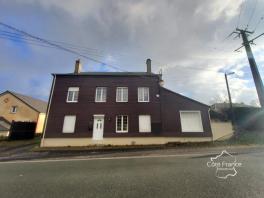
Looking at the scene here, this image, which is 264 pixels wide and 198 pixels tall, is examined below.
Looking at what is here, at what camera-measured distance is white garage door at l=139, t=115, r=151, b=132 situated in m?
18.3

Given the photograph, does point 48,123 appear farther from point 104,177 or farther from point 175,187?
point 175,187

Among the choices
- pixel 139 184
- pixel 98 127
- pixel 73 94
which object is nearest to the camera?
pixel 139 184

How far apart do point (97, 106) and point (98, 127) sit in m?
2.45

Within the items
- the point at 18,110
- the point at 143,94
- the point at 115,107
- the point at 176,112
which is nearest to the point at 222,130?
the point at 176,112

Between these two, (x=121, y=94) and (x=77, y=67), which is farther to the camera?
(x=77, y=67)

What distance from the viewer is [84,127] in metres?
18.2

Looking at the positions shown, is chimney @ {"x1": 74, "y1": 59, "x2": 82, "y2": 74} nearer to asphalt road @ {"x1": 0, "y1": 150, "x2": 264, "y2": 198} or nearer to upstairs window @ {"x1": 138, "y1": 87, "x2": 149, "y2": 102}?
upstairs window @ {"x1": 138, "y1": 87, "x2": 149, "y2": 102}

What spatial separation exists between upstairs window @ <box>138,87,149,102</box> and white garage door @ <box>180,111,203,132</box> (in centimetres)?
448

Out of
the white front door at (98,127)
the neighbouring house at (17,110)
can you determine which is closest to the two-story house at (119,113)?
the white front door at (98,127)

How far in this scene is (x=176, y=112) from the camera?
18.9m

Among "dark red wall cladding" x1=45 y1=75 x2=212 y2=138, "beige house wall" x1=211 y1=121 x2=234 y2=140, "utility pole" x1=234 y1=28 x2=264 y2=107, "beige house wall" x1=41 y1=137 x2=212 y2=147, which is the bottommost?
"beige house wall" x1=41 y1=137 x2=212 y2=147

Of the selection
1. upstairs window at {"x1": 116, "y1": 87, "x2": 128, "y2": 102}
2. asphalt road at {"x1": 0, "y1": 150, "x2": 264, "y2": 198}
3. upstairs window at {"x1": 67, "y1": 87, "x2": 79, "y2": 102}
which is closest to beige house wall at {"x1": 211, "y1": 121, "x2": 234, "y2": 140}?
upstairs window at {"x1": 116, "y1": 87, "x2": 128, "y2": 102}

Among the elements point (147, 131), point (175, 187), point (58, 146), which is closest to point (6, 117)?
point (58, 146)

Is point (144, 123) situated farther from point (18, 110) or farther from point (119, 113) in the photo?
point (18, 110)
